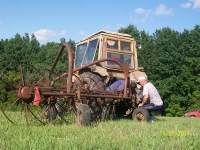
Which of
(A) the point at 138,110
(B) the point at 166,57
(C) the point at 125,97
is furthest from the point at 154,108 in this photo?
(B) the point at 166,57

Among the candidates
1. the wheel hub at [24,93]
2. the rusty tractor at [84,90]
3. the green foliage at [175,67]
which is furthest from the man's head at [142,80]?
the green foliage at [175,67]

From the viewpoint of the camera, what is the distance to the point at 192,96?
120 ft


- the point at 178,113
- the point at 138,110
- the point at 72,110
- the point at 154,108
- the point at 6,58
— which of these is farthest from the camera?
the point at 6,58

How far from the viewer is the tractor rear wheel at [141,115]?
7.06 metres

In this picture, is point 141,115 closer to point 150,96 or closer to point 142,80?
point 150,96

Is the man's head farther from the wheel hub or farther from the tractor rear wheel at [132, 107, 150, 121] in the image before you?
the wheel hub

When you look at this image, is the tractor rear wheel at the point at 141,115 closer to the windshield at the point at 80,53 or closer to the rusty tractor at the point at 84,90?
the rusty tractor at the point at 84,90

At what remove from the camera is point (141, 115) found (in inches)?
284

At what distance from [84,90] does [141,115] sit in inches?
70.1

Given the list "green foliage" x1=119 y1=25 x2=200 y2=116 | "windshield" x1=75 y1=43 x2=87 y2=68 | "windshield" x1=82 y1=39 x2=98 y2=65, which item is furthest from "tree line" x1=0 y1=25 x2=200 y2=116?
"windshield" x1=82 y1=39 x2=98 y2=65

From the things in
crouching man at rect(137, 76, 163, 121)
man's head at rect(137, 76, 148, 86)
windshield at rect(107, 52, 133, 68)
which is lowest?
crouching man at rect(137, 76, 163, 121)

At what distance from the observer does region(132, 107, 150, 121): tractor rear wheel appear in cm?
706

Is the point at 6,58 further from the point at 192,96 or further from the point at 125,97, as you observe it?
the point at 125,97

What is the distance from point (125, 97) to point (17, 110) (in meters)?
Result: 2.52
